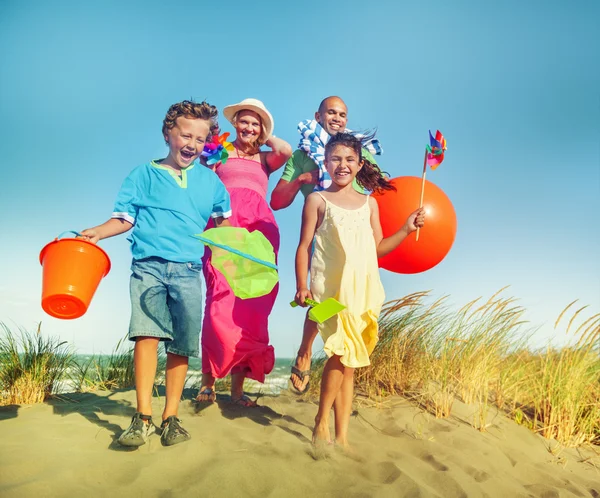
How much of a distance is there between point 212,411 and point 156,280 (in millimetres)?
1275

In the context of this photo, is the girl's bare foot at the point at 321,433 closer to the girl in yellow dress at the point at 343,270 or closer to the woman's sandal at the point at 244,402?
the girl in yellow dress at the point at 343,270

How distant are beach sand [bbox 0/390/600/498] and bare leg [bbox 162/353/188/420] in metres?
0.23

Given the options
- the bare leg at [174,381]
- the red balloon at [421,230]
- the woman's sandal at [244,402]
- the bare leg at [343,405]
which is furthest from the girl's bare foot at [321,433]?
the red balloon at [421,230]

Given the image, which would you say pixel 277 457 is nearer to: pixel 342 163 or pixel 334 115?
pixel 342 163

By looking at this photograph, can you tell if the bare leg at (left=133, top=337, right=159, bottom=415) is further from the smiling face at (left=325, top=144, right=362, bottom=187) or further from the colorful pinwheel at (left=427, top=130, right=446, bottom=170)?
the colorful pinwheel at (left=427, top=130, right=446, bottom=170)

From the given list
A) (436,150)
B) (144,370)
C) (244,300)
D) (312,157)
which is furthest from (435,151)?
(144,370)

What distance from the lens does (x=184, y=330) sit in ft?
10.7

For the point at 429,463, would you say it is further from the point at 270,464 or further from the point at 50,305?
the point at 50,305

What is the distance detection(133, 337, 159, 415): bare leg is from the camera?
3.11 meters

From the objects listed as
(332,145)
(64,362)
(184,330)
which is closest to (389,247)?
(332,145)

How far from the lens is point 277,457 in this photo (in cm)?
283

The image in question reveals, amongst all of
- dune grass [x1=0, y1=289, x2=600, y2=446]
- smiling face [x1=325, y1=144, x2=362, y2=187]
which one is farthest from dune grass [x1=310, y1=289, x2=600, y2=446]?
smiling face [x1=325, y1=144, x2=362, y2=187]

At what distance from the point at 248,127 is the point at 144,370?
2.13 m

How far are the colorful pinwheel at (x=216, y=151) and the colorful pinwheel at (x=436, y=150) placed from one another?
161cm
